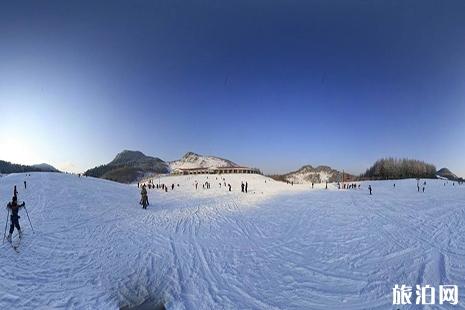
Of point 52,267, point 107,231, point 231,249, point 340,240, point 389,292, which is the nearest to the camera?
point 389,292

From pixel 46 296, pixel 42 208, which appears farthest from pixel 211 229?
pixel 42 208

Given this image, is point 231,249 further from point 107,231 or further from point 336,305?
point 107,231

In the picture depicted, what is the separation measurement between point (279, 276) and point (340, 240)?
5.97 metres

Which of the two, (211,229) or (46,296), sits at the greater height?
(211,229)

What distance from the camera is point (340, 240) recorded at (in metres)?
16.7

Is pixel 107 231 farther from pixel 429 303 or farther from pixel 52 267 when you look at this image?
pixel 429 303

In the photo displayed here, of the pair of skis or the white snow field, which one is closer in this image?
the white snow field

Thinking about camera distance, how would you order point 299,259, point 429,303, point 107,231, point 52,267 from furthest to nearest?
point 107,231 → point 299,259 → point 52,267 → point 429,303

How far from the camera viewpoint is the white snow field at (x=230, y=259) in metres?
10.4

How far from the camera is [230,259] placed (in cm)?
1414

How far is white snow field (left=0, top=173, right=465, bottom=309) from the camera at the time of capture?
34.3ft

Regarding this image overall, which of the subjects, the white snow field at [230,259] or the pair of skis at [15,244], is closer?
the white snow field at [230,259]

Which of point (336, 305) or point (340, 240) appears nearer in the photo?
point (336, 305)

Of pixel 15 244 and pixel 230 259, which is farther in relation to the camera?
pixel 15 244
